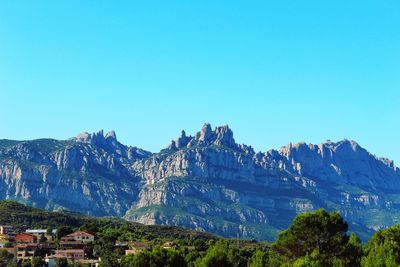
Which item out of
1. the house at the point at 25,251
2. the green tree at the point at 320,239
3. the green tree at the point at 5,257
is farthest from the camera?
the house at the point at 25,251

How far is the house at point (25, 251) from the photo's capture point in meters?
171

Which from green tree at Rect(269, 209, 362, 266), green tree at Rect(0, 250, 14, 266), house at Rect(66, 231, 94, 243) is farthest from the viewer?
house at Rect(66, 231, 94, 243)

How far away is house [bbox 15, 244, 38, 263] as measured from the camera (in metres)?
171

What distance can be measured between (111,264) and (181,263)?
37.1 m

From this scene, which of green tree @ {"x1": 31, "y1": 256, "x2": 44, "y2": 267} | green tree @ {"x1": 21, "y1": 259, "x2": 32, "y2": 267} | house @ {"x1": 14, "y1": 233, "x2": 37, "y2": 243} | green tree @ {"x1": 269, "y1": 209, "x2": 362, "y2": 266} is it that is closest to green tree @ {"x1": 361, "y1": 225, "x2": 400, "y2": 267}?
green tree @ {"x1": 269, "y1": 209, "x2": 362, "y2": 266}

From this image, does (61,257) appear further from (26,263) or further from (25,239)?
(25,239)

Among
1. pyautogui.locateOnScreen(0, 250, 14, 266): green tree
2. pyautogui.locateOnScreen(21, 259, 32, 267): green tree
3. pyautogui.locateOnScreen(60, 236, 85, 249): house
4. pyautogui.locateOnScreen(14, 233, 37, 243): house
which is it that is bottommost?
pyautogui.locateOnScreen(21, 259, 32, 267): green tree

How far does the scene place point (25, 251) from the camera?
174 metres

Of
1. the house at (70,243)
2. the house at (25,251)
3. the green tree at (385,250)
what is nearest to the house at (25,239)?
the house at (70,243)

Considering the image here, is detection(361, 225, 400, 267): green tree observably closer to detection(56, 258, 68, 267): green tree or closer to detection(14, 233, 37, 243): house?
detection(56, 258, 68, 267): green tree

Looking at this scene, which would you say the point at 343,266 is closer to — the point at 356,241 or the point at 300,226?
the point at 300,226

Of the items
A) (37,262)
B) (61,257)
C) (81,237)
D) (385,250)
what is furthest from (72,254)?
(385,250)

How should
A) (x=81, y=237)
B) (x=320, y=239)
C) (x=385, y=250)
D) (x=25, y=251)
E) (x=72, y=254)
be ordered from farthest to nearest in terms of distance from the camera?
(x=81, y=237)
(x=25, y=251)
(x=72, y=254)
(x=320, y=239)
(x=385, y=250)

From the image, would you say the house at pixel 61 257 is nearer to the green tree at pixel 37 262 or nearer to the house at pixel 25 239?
the green tree at pixel 37 262
